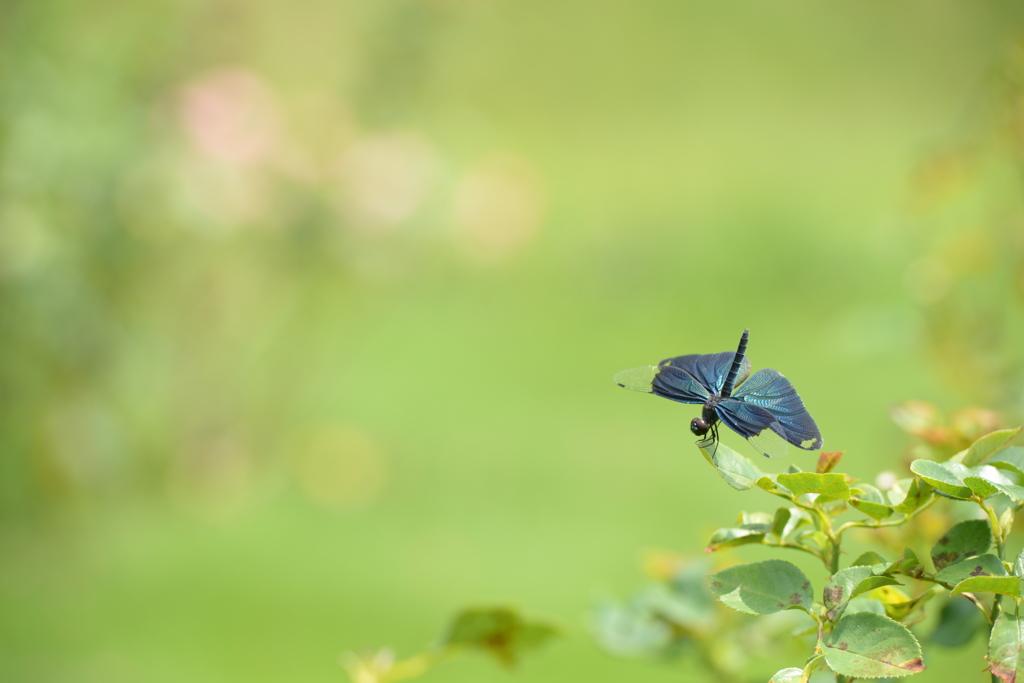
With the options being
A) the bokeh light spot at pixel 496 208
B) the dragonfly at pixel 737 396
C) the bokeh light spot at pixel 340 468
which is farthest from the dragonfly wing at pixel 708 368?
the bokeh light spot at pixel 496 208

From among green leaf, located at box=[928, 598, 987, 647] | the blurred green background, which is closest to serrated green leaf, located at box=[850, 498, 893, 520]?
green leaf, located at box=[928, 598, 987, 647]

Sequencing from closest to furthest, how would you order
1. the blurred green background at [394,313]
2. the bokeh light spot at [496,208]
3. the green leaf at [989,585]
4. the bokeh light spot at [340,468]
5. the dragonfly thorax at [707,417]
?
the green leaf at [989,585]
the dragonfly thorax at [707,417]
the blurred green background at [394,313]
the bokeh light spot at [340,468]
the bokeh light spot at [496,208]

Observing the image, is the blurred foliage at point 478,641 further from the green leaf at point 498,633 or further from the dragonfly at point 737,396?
the dragonfly at point 737,396

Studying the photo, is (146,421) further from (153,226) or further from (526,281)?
(526,281)

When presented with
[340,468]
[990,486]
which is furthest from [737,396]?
[340,468]

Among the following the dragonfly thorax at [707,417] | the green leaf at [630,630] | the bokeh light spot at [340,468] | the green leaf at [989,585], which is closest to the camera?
the green leaf at [989,585]

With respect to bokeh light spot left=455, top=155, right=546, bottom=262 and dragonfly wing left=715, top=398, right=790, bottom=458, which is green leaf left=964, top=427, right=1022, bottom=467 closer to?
dragonfly wing left=715, top=398, right=790, bottom=458

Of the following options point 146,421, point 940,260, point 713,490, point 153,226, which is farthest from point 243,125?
point 940,260
